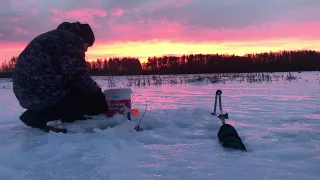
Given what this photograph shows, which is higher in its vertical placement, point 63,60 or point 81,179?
point 63,60

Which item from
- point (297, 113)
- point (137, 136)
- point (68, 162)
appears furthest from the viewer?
point (297, 113)

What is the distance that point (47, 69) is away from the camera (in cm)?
370

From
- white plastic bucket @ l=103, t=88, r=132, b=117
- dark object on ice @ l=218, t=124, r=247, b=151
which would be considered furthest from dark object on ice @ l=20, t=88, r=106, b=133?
dark object on ice @ l=218, t=124, r=247, b=151

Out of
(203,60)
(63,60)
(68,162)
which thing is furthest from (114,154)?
(203,60)

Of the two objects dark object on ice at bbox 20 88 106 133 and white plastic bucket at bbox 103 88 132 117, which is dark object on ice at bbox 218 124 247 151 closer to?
white plastic bucket at bbox 103 88 132 117

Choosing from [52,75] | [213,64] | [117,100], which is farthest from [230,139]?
[213,64]

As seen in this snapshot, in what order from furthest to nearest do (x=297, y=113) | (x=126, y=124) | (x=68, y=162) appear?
(x=297, y=113)
(x=126, y=124)
(x=68, y=162)

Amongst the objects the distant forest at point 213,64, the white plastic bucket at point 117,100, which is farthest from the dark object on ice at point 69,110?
the distant forest at point 213,64

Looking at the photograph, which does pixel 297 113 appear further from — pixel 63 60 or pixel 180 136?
pixel 63 60

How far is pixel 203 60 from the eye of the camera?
82.1m

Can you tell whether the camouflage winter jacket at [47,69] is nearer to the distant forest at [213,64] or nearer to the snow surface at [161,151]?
the snow surface at [161,151]

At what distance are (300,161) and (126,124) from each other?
2.18m

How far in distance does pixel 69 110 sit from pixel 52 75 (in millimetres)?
674

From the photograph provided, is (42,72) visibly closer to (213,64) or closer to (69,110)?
(69,110)
